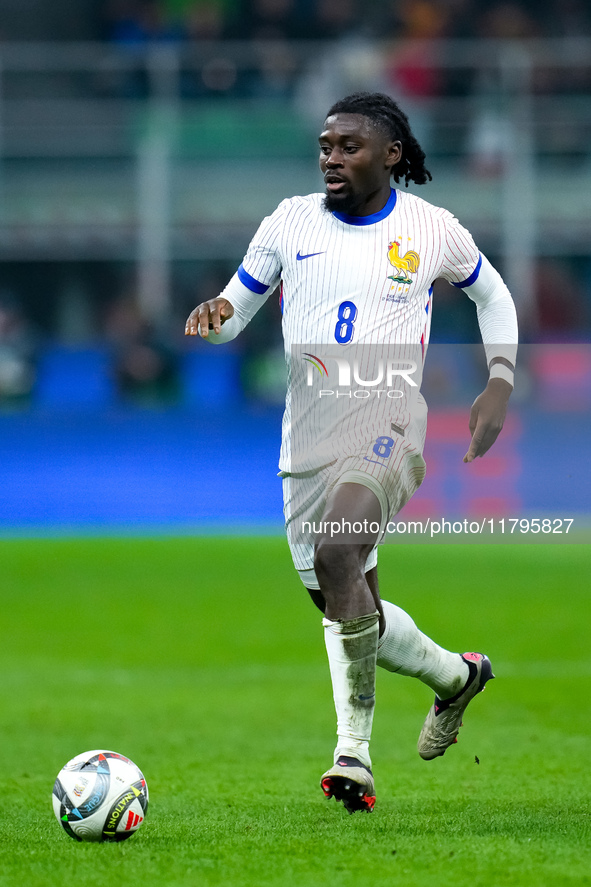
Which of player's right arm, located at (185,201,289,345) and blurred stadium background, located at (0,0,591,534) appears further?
A: blurred stadium background, located at (0,0,591,534)

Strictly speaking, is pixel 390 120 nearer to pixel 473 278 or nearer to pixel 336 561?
pixel 473 278

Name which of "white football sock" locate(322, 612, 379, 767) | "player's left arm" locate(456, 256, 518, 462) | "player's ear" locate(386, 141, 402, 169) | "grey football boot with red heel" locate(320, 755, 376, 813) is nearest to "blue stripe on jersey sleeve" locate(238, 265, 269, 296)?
"player's ear" locate(386, 141, 402, 169)

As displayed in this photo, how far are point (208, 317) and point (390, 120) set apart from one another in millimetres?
990

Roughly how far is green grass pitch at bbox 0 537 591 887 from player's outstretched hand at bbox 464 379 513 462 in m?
1.17

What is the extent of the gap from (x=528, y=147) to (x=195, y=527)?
5.55 meters

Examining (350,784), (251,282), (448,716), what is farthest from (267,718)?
(251,282)

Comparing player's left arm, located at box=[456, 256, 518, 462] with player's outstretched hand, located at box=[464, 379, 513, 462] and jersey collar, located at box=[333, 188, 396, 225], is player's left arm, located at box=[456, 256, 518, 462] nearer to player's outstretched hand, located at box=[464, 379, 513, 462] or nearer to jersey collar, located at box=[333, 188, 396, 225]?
player's outstretched hand, located at box=[464, 379, 513, 462]

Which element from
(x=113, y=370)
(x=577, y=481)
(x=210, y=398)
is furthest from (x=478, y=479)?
(x=113, y=370)

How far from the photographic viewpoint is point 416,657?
464cm

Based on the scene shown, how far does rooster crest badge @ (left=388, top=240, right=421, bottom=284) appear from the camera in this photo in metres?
4.41

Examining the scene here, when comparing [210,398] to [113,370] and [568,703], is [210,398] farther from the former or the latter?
[568,703]

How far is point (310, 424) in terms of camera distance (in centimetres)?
447

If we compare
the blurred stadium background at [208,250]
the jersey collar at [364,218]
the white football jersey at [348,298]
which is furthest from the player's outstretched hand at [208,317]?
the blurred stadium background at [208,250]

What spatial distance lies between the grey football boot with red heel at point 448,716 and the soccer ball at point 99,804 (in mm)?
1279
